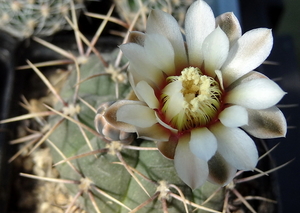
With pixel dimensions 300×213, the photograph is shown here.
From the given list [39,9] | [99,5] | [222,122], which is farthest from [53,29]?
[222,122]

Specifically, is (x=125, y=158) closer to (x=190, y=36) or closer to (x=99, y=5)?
(x=190, y=36)

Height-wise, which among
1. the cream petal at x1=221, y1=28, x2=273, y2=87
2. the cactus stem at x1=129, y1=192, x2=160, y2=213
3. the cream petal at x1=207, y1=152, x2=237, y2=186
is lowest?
the cactus stem at x1=129, y1=192, x2=160, y2=213

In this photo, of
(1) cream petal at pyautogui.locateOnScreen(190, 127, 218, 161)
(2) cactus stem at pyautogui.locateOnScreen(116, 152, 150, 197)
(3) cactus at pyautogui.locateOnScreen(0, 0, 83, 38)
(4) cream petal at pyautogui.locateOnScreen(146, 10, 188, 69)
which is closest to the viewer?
(1) cream petal at pyautogui.locateOnScreen(190, 127, 218, 161)

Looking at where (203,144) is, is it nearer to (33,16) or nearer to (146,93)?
(146,93)

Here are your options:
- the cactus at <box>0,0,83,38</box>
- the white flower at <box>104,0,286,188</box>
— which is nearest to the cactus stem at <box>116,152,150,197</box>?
the white flower at <box>104,0,286,188</box>

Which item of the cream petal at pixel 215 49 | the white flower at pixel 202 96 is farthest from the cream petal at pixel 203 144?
the cream petal at pixel 215 49

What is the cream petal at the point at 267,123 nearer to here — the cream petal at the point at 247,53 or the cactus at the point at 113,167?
the cream petal at the point at 247,53

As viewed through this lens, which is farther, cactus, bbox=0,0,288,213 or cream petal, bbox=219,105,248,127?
cactus, bbox=0,0,288,213

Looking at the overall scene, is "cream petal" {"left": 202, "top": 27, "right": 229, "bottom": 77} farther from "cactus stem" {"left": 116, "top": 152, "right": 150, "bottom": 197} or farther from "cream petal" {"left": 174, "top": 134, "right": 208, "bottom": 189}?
"cactus stem" {"left": 116, "top": 152, "right": 150, "bottom": 197}
